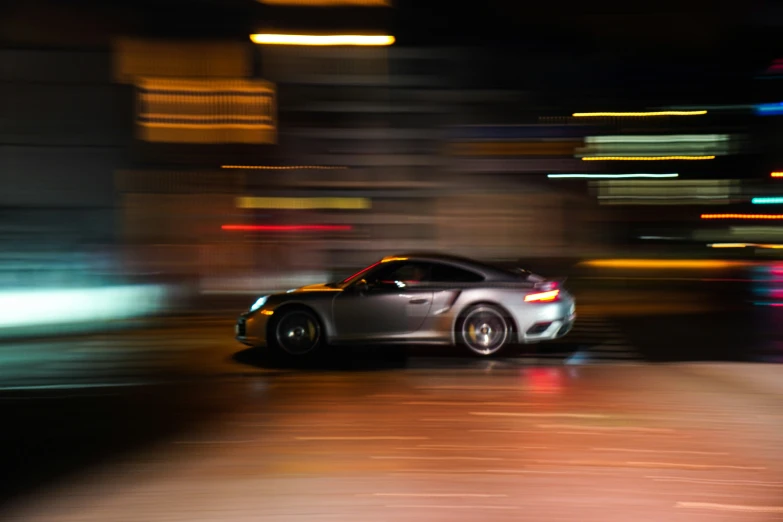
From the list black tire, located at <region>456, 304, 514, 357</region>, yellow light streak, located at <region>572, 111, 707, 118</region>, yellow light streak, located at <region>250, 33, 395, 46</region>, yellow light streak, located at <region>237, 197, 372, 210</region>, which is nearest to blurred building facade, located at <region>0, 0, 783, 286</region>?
yellow light streak, located at <region>237, 197, 372, 210</region>

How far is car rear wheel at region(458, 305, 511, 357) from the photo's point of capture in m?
10.3

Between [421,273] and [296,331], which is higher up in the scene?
[421,273]

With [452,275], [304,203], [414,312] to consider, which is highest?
[304,203]

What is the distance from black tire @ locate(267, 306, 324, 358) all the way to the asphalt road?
28 centimetres

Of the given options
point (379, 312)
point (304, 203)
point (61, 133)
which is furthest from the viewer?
point (304, 203)

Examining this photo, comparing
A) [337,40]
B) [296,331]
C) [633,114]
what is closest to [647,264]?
[337,40]

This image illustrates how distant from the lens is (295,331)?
10.3 meters

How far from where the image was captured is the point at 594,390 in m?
8.25

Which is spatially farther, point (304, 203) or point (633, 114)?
point (633, 114)

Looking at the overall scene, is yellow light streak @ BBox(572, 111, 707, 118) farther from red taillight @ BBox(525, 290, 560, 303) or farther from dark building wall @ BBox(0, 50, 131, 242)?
red taillight @ BBox(525, 290, 560, 303)

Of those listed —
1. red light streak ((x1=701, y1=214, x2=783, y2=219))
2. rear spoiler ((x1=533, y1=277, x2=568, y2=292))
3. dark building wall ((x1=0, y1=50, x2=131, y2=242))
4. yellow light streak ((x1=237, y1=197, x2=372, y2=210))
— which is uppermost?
dark building wall ((x1=0, y1=50, x2=131, y2=242))

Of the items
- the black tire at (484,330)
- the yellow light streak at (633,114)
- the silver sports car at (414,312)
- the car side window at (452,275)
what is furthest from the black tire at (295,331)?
the yellow light streak at (633,114)

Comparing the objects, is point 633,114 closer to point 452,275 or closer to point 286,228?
point 286,228

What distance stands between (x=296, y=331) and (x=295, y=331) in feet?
0.04
